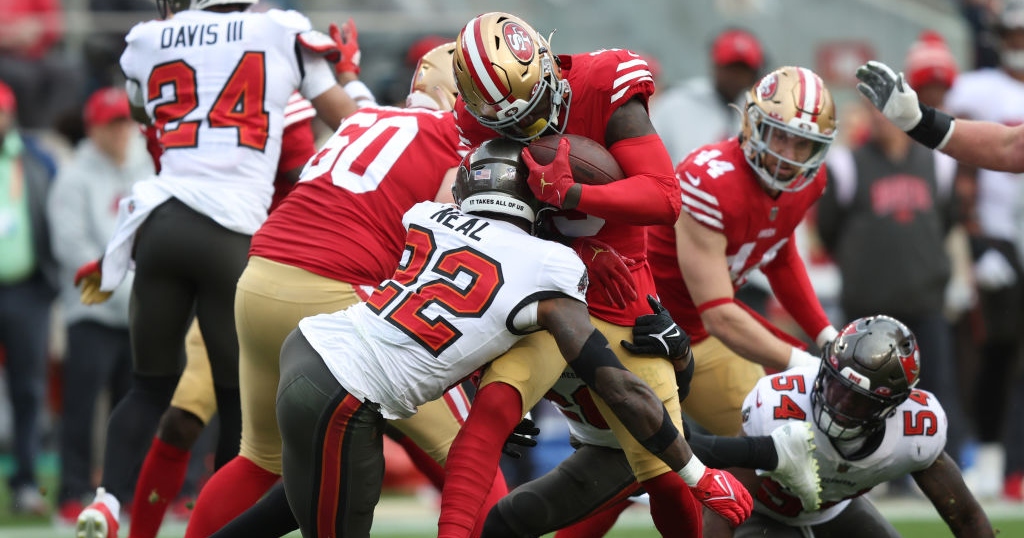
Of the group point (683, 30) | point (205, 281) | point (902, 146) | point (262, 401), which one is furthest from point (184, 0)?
point (683, 30)

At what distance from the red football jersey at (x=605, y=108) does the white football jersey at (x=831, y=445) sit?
2.06 feet

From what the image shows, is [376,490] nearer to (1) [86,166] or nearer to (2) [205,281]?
(2) [205,281]

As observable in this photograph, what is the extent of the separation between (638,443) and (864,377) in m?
0.79

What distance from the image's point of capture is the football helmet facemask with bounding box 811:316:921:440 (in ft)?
15.6

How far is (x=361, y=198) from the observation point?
16.0 ft

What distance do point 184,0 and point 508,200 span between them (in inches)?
72.6

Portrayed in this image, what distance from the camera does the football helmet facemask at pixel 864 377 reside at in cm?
475

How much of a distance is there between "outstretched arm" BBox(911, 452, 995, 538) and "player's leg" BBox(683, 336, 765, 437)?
914mm

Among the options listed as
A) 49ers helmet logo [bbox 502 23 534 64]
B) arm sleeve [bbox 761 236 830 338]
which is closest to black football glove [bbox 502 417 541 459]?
49ers helmet logo [bbox 502 23 534 64]

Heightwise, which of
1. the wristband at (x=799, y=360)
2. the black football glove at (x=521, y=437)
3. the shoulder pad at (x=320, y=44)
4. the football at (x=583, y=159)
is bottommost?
the black football glove at (x=521, y=437)

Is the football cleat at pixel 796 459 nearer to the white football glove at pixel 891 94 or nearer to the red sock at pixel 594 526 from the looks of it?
the red sock at pixel 594 526

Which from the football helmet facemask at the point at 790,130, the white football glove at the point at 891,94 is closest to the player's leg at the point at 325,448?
the football helmet facemask at the point at 790,130

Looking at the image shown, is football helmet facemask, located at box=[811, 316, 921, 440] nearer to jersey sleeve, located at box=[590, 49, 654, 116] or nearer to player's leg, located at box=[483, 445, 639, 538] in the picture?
player's leg, located at box=[483, 445, 639, 538]

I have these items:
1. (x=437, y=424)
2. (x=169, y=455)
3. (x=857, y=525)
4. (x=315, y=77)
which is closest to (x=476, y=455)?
(x=437, y=424)
